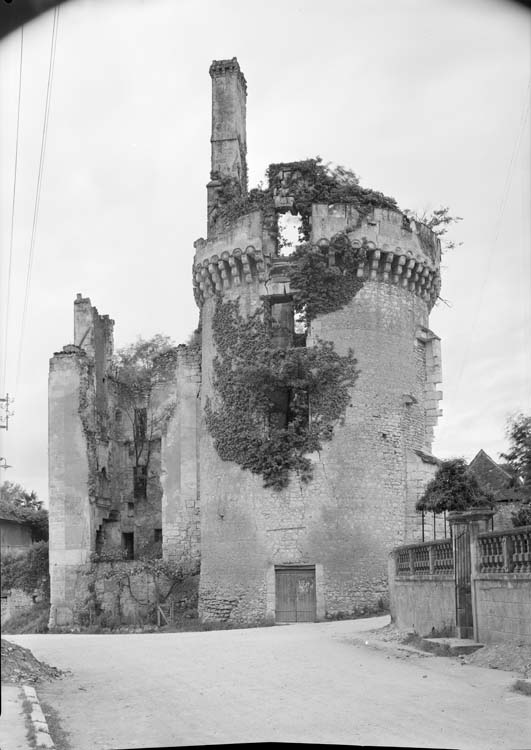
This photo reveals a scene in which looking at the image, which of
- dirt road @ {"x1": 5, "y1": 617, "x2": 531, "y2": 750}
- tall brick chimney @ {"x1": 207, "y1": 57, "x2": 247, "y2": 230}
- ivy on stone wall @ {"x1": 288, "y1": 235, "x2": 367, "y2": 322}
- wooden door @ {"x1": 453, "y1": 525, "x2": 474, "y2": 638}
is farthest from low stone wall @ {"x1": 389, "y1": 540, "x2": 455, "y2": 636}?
tall brick chimney @ {"x1": 207, "y1": 57, "x2": 247, "y2": 230}

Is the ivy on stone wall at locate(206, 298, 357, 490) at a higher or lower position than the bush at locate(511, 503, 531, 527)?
higher

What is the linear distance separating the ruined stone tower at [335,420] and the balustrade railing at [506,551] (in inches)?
430

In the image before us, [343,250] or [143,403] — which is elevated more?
[343,250]

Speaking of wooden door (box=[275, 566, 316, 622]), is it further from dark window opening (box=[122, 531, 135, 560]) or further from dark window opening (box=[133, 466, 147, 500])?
dark window opening (box=[133, 466, 147, 500])

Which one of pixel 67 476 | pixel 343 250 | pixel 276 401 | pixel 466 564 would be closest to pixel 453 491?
pixel 276 401

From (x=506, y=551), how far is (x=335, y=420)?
12223mm

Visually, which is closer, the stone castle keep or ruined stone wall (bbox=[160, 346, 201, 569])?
the stone castle keep

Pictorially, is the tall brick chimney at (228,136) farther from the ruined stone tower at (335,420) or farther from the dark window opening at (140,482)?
the dark window opening at (140,482)

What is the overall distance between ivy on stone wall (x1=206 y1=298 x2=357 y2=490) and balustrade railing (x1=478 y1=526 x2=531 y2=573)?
11104 millimetres

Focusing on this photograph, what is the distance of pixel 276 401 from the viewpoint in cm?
2520

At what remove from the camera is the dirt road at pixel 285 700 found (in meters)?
7.33

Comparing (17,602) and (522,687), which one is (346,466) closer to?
(17,602)

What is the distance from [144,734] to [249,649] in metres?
7.84

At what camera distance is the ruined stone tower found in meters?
24.2
